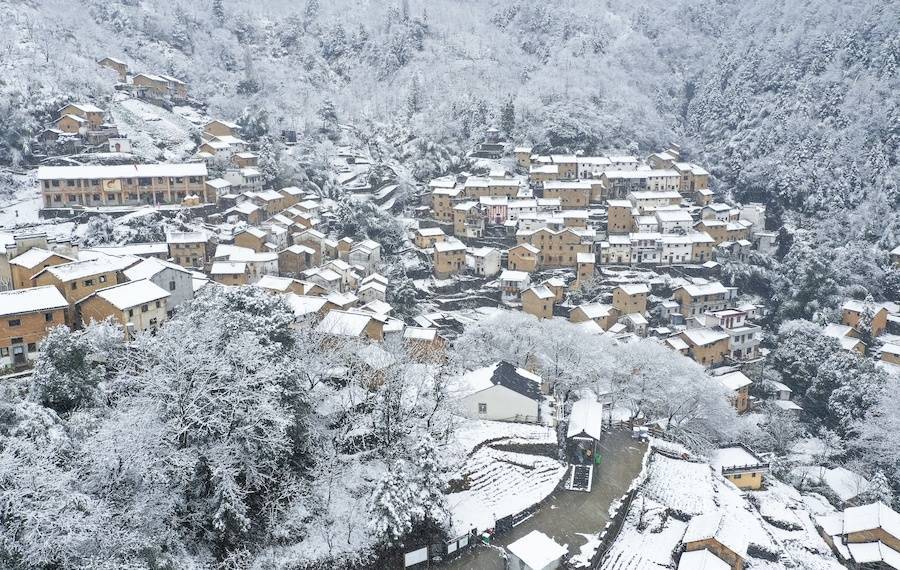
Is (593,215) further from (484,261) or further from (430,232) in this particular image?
(430,232)

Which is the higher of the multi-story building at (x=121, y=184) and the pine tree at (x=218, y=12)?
the pine tree at (x=218, y=12)

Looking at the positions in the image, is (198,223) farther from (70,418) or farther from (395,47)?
(395,47)

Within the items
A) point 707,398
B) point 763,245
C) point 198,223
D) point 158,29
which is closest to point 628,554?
point 707,398

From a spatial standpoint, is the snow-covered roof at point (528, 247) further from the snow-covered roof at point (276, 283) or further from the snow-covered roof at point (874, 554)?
the snow-covered roof at point (874, 554)

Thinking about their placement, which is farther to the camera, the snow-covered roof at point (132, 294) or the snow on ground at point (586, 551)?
the snow-covered roof at point (132, 294)

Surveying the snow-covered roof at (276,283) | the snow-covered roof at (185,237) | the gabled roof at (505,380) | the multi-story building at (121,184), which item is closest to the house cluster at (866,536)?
the gabled roof at (505,380)

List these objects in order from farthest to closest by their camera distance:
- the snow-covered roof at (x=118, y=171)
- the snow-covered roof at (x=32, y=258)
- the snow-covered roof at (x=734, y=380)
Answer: the snow-covered roof at (x=118, y=171), the snow-covered roof at (x=734, y=380), the snow-covered roof at (x=32, y=258)

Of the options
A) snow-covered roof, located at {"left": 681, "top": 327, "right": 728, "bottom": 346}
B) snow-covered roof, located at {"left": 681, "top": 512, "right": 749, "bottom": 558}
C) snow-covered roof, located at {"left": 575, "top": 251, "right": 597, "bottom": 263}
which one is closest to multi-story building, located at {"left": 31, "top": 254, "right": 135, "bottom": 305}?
snow-covered roof, located at {"left": 681, "top": 512, "right": 749, "bottom": 558}
